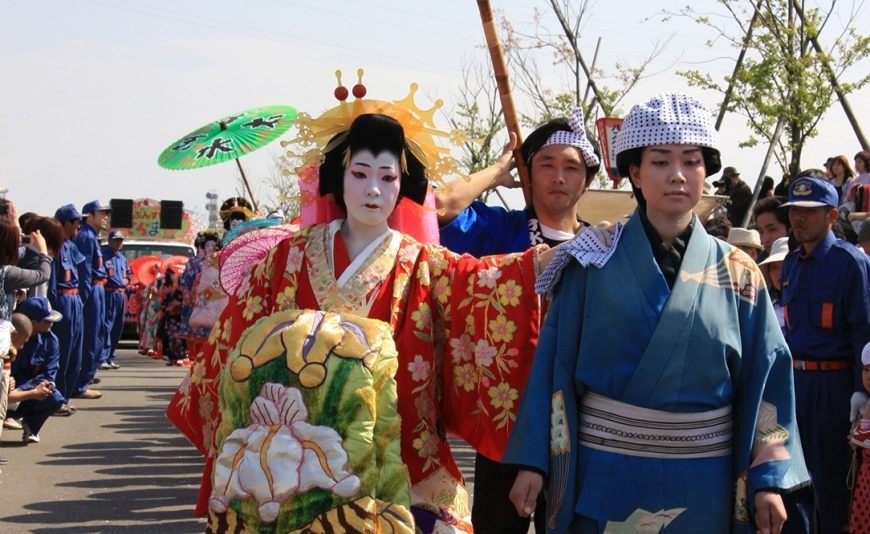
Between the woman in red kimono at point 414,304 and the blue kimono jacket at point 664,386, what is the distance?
58 cm

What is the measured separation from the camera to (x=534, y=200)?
18.1ft

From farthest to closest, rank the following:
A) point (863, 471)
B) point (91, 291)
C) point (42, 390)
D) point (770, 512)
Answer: point (91, 291) → point (42, 390) → point (863, 471) → point (770, 512)

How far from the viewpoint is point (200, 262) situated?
44.9 feet

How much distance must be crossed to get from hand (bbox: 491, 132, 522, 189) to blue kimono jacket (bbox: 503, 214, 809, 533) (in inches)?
60.5

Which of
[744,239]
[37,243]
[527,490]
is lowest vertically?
[527,490]

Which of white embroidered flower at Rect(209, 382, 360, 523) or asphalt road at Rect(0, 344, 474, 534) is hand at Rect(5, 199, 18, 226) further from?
white embroidered flower at Rect(209, 382, 360, 523)

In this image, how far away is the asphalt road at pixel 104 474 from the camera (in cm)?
774

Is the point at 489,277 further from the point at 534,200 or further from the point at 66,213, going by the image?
the point at 66,213

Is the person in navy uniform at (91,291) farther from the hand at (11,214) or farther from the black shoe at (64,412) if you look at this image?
the hand at (11,214)

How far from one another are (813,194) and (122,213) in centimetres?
3161

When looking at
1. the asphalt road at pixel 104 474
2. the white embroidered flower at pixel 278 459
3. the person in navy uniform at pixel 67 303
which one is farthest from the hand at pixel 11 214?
the white embroidered flower at pixel 278 459

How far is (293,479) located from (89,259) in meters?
11.3

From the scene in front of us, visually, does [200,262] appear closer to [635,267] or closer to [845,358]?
[845,358]

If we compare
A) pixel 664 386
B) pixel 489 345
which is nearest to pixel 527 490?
pixel 664 386
